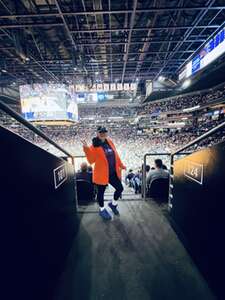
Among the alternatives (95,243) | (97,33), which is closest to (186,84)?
(97,33)

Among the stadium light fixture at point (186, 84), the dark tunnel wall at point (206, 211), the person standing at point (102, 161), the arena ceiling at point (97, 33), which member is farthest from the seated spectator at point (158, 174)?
the stadium light fixture at point (186, 84)

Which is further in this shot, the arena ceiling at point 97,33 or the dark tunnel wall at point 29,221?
the arena ceiling at point 97,33

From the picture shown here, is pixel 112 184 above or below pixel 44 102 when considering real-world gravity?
below

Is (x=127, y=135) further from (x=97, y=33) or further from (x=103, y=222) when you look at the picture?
(x=103, y=222)

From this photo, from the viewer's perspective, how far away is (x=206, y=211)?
1335 millimetres

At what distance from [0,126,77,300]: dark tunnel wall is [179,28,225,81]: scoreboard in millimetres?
7181

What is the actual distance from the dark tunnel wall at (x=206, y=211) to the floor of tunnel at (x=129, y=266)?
15cm

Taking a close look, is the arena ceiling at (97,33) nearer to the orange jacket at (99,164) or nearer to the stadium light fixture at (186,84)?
the stadium light fixture at (186,84)

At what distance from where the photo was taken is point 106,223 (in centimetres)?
220

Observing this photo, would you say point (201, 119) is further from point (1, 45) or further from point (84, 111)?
point (1, 45)

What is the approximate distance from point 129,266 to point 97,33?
19.8ft

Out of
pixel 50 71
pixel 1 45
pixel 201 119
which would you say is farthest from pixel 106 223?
pixel 201 119

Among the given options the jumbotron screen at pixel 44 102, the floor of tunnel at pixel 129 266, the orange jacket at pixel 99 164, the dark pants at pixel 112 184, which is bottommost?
the floor of tunnel at pixel 129 266

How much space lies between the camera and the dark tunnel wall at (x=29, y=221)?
2.63 feet
